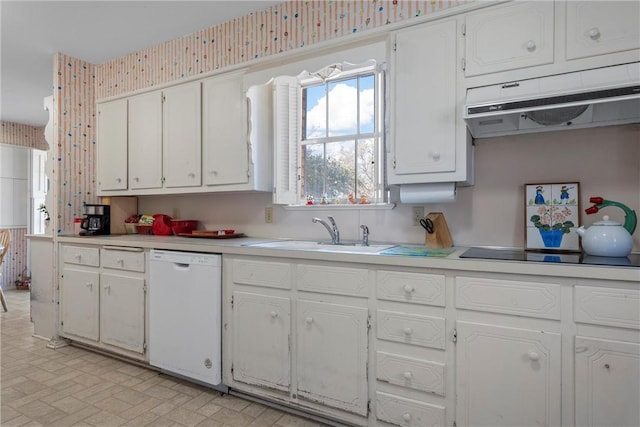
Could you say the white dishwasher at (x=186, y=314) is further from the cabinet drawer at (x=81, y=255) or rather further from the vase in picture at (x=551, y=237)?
the vase in picture at (x=551, y=237)

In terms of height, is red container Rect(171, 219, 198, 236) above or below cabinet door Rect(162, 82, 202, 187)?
below

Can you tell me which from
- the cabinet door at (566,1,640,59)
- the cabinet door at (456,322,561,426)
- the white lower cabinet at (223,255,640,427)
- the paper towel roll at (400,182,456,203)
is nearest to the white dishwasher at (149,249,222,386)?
the white lower cabinet at (223,255,640,427)

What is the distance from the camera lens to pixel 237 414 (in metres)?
2.01

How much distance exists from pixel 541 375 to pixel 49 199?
388 centimetres

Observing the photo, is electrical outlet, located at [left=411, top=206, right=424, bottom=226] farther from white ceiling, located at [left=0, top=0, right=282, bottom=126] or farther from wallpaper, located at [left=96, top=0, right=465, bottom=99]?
white ceiling, located at [left=0, top=0, right=282, bottom=126]

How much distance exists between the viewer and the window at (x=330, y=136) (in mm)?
2498

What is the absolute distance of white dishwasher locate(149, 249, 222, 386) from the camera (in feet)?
7.13

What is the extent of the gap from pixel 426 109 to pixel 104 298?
270 centimetres

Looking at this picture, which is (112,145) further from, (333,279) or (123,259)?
(333,279)

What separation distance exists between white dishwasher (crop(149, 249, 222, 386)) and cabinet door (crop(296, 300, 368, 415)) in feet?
1.92

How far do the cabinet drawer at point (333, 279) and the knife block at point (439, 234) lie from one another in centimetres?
58

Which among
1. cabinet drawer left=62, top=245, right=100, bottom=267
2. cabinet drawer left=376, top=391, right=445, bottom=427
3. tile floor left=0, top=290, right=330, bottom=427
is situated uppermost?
cabinet drawer left=62, top=245, right=100, bottom=267

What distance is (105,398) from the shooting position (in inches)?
86.2

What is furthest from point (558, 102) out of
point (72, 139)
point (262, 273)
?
point (72, 139)
